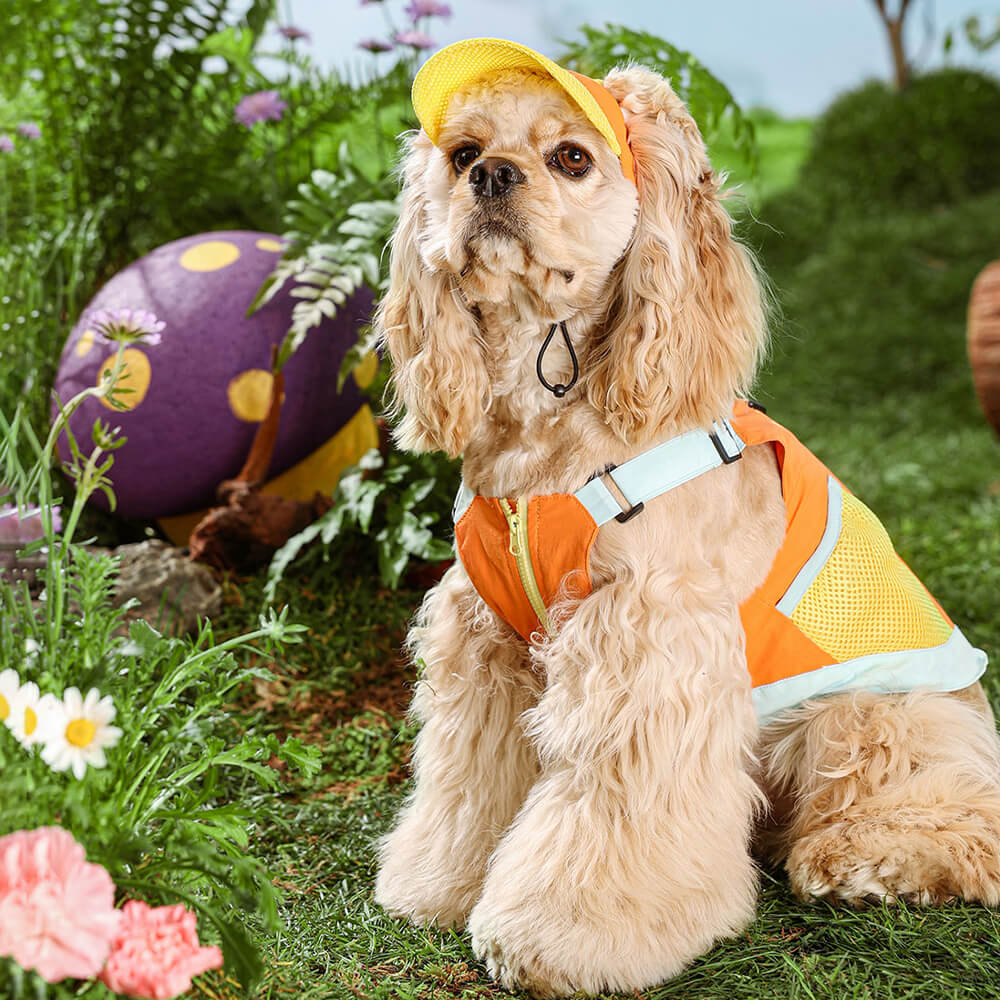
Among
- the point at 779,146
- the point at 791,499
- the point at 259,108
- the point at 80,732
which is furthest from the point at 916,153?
the point at 80,732

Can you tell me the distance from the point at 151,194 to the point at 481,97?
10.1ft

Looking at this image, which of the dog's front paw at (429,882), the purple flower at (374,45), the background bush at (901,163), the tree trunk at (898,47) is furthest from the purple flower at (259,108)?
the tree trunk at (898,47)

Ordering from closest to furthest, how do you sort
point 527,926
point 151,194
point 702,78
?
1. point 527,926
2. point 702,78
3. point 151,194

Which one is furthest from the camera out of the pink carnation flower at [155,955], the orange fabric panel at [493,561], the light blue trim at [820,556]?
the light blue trim at [820,556]

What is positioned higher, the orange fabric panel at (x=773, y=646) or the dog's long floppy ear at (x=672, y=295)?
the dog's long floppy ear at (x=672, y=295)

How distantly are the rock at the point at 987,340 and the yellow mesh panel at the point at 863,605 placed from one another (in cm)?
278

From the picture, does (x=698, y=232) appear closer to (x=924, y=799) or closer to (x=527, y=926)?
(x=924, y=799)

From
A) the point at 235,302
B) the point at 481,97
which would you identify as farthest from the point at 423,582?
the point at 481,97

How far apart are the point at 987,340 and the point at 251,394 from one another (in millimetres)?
3239

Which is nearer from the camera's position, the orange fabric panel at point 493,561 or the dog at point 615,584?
the dog at point 615,584

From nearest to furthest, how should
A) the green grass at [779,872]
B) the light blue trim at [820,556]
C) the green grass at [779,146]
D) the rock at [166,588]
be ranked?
the green grass at [779,872] → the light blue trim at [820,556] → the rock at [166,588] → the green grass at [779,146]

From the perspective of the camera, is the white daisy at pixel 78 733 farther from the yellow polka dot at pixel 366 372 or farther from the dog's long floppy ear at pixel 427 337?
the yellow polka dot at pixel 366 372

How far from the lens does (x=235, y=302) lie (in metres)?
3.80

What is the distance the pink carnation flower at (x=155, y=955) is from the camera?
1567 millimetres
